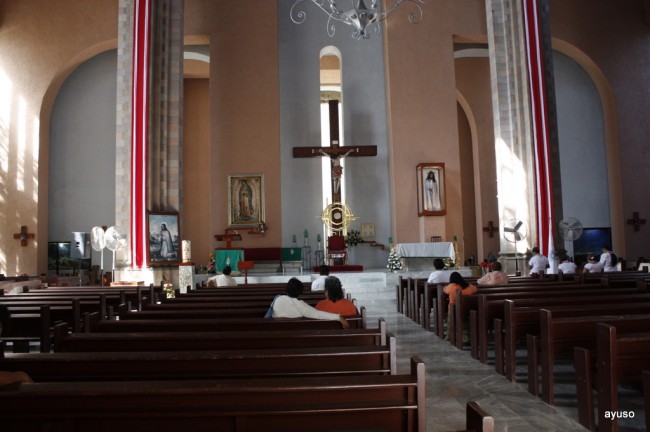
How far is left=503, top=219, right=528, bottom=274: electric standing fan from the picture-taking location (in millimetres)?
12717

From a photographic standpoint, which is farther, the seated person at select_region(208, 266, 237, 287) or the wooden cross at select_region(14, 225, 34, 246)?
the wooden cross at select_region(14, 225, 34, 246)

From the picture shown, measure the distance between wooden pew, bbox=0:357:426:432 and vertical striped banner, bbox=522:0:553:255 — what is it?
11.3 m

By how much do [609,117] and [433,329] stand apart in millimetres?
12405

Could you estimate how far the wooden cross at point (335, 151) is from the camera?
15.0 meters

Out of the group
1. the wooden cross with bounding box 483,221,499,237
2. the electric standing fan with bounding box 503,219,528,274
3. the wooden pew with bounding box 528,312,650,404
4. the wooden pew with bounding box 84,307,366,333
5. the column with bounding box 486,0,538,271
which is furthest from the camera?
the wooden cross with bounding box 483,221,499,237

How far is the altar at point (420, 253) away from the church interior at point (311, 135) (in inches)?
1.9

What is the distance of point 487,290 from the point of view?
6.42 m

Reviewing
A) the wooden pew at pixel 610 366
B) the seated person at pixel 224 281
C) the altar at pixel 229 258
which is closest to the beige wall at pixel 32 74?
the altar at pixel 229 258

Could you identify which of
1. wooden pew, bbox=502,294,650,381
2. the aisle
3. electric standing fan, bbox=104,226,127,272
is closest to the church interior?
electric standing fan, bbox=104,226,127,272

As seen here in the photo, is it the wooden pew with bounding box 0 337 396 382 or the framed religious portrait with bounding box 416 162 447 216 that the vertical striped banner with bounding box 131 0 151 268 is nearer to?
the framed religious portrait with bounding box 416 162 447 216

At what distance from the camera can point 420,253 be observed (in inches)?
529

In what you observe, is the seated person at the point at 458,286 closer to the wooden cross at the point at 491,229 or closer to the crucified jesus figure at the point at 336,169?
the crucified jesus figure at the point at 336,169

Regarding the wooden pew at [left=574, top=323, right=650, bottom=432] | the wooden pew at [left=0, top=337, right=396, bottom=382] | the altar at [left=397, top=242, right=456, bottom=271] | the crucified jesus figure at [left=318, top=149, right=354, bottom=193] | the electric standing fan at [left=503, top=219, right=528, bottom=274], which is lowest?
the wooden pew at [left=574, top=323, right=650, bottom=432]

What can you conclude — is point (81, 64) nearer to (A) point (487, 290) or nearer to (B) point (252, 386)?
(A) point (487, 290)
